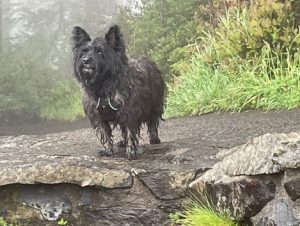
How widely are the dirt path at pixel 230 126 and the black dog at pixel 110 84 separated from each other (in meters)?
1.10

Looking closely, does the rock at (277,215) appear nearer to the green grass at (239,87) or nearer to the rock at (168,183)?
the rock at (168,183)

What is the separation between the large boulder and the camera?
4.12 meters

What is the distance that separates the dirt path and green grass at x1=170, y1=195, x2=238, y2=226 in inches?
47.9

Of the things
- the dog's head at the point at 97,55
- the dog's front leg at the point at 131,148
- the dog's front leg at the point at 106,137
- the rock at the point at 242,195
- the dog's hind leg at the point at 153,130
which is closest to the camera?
the rock at the point at 242,195

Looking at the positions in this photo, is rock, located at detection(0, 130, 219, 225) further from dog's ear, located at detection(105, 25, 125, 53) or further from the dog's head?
dog's ear, located at detection(105, 25, 125, 53)

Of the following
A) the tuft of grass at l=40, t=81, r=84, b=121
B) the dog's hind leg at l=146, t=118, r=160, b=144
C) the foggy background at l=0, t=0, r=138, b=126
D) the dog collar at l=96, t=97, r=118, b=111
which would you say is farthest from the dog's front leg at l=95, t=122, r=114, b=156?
the tuft of grass at l=40, t=81, r=84, b=121

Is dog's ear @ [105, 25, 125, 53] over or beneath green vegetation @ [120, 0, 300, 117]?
over

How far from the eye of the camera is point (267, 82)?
328 inches

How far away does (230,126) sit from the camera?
7145mm

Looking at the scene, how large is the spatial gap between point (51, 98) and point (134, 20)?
4.56 m

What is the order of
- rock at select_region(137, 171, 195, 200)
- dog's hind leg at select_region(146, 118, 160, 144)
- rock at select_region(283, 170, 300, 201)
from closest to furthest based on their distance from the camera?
rock at select_region(283, 170, 300, 201)
rock at select_region(137, 171, 195, 200)
dog's hind leg at select_region(146, 118, 160, 144)

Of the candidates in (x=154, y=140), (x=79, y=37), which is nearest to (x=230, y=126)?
(x=154, y=140)

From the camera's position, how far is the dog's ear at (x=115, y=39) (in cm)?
567

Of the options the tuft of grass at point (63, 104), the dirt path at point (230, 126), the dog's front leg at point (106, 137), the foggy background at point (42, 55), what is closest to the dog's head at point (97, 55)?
the dog's front leg at point (106, 137)
